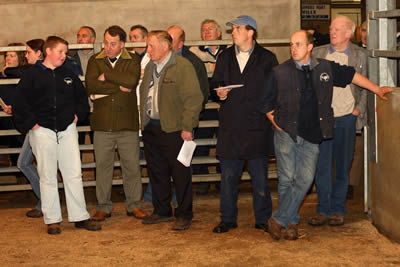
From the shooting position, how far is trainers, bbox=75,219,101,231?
7.15 m

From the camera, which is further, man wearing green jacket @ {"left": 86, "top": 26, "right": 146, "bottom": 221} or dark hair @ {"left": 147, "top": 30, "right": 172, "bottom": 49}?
man wearing green jacket @ {"left": 86, "top": 26, "right": 146, "bottom": 221}

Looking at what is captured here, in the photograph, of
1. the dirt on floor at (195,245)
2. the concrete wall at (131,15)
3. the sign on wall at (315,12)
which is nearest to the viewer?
the dirt on floor at (195,245)

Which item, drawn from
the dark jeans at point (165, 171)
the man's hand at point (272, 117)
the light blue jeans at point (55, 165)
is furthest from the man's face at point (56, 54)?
the man's hand at point (272, 117)

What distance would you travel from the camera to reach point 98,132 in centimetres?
753

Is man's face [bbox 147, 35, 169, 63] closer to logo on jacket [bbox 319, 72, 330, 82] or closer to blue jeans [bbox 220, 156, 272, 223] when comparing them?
blue jeans [bbox 220, 156, 272, 223]

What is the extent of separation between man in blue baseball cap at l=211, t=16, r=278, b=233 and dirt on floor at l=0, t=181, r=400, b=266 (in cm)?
31

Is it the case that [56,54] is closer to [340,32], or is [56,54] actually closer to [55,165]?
[55,165]

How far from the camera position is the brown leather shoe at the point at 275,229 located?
653 centimetres

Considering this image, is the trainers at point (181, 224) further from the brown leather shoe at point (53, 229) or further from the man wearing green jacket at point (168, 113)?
the brown leather shoe at point (53, 229)

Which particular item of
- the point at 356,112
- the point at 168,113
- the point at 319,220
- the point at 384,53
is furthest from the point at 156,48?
the point at 319,220

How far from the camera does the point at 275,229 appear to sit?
6551 millimetres

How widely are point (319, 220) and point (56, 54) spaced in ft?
10.7

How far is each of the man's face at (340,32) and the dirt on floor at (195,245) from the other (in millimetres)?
1957

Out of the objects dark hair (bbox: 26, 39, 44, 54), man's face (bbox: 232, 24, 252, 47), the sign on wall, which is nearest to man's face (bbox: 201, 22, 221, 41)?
man's face (bbox: 232, 24, 252, 47)
